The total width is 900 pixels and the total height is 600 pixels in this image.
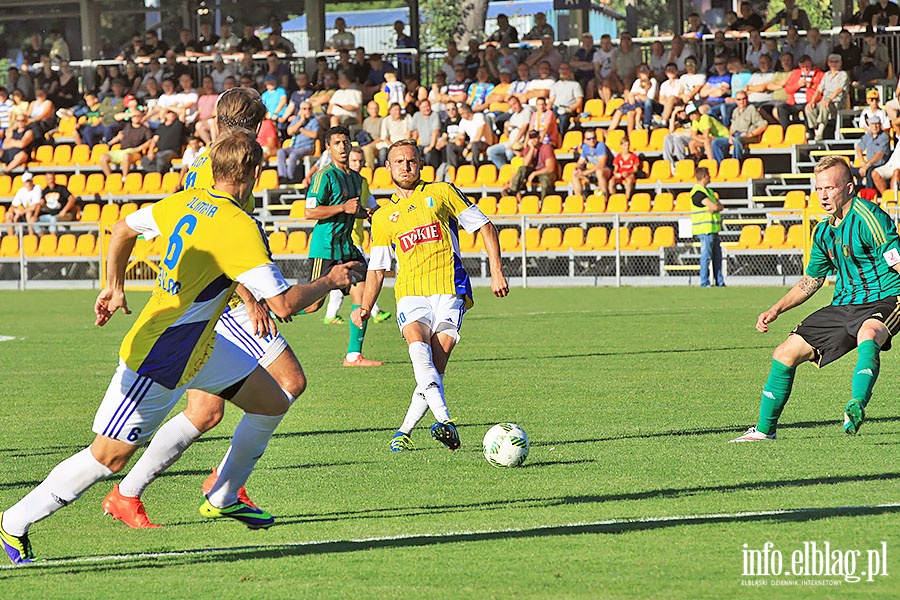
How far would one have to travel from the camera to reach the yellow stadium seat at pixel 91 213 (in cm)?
3133

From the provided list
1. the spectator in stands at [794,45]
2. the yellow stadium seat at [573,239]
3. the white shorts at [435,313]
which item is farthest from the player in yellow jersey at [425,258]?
the spectator in stands at [794,45]

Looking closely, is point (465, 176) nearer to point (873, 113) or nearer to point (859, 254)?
point (873, 113)

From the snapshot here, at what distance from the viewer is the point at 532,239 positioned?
26594mm

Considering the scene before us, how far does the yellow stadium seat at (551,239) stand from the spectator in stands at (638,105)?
2789mm

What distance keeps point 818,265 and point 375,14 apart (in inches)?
1594

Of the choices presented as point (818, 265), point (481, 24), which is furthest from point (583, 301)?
point (481, 24)

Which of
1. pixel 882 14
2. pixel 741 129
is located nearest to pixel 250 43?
pixel 741 129

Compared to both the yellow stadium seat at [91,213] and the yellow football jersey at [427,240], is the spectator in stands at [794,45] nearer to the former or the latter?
the yellow stadium seat at [91,213]

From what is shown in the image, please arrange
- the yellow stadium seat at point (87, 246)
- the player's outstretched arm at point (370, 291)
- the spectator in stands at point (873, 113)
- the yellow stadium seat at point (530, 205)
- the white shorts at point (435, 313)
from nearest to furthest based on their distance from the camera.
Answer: the white shorts at point (435, 313) < the player's outstretched arm at point (370, 291) < the spectator in stands at point (873, 113) < the yellow stadium seat at point (530, 205) < the yellow stadium seat at point (87, 246)

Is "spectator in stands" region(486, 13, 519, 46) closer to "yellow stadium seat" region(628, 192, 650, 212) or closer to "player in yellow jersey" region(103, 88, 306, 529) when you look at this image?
"yellow stadium seat" region(628, 192, 650, 212)

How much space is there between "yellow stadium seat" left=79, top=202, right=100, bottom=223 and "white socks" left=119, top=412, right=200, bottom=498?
2586 cm

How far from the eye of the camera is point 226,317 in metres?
6.93

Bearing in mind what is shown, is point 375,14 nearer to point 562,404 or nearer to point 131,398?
point 562,404

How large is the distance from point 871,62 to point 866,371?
67.3ft
